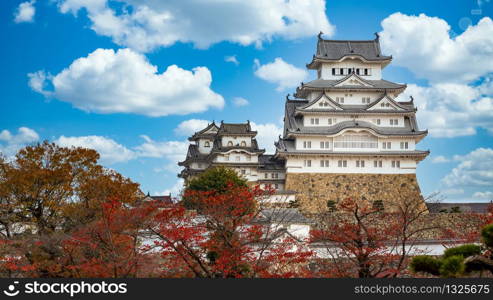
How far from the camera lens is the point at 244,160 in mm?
50500

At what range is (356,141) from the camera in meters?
49.7

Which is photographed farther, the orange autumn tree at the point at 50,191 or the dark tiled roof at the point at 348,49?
the dark tiled roof at the point at 348,49

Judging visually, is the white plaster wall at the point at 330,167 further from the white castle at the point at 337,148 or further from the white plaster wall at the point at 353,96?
the white plaster wall at the point at 353,96

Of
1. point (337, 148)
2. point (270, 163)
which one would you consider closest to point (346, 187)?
point (337, 148)

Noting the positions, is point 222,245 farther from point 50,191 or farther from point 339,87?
point 339,87

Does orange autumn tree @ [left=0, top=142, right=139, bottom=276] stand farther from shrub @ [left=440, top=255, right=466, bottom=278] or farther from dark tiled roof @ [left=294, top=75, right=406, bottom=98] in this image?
dark tiled roof @ [left=294, top=75, right=406, bottom=98]

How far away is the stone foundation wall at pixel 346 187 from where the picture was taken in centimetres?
4788

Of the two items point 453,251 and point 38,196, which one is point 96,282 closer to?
point 453,251

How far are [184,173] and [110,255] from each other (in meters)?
36.3

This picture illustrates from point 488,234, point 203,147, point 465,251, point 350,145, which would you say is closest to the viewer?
point 488,234

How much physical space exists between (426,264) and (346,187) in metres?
35.6

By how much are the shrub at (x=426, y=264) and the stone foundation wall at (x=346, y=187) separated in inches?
1344

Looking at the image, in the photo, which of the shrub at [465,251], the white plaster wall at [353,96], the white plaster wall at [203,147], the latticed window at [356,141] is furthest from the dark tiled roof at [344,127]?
the shrub at [465,251]

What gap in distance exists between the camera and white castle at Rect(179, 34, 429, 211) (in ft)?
160
